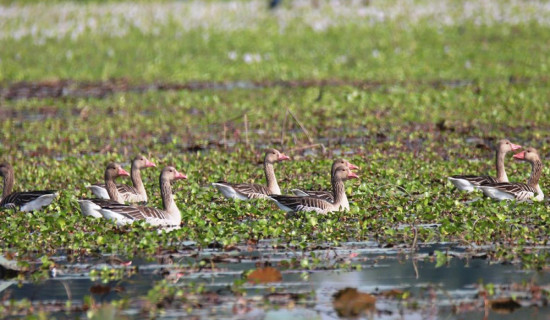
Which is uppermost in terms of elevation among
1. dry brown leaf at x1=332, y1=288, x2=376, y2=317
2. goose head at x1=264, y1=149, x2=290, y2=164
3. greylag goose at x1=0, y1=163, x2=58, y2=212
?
goose head at x1=264, y1=149, x2=290, y2=164

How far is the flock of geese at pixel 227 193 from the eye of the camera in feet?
46.8

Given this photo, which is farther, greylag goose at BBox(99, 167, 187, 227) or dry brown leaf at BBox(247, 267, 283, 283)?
greylag goose at BBox(99, 167, 187, 227)

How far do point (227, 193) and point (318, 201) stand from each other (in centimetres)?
183

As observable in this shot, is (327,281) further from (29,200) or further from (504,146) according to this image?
(504,146)

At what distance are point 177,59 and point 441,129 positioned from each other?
16.0 metres

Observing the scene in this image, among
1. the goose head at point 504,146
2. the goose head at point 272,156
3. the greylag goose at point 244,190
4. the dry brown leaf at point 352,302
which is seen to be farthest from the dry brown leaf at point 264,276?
the goose head at point 504,146

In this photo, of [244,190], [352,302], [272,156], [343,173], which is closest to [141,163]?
[244,190]

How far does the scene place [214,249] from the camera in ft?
42.3

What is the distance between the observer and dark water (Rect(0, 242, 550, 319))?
10.1m

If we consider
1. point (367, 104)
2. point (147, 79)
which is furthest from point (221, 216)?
point (147, 79)

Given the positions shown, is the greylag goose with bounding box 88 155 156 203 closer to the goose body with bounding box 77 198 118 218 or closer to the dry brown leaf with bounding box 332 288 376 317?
the goose body with bounding box 77 198 118 218

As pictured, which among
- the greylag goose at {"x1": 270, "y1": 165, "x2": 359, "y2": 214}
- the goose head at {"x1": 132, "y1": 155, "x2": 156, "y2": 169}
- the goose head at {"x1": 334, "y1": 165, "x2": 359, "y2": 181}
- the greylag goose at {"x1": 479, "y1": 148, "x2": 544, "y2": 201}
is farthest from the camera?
the goose head at {"x1": 132, "y1": 155, "x2": 156, "y2": 169}

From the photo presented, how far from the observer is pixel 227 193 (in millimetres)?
16062

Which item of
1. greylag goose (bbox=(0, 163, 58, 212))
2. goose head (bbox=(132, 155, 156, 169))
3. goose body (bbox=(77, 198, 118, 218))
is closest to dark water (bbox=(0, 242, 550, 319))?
goose body (bbox=(77, 198, 118, 218))
